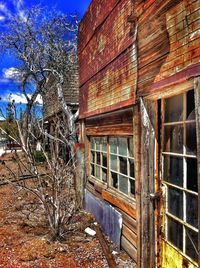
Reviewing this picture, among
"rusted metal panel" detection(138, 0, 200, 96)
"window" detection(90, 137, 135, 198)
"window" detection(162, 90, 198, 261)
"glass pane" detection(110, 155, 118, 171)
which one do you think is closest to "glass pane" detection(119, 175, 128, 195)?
"window" detection(90, 137, 135, 198)

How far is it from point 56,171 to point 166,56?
301 cm

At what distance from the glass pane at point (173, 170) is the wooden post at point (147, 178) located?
8.3 inches

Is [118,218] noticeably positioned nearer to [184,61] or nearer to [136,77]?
[136,77]

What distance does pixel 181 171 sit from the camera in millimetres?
3115

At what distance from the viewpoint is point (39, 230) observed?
5.69 m

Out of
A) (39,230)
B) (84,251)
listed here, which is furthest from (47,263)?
(39,230)

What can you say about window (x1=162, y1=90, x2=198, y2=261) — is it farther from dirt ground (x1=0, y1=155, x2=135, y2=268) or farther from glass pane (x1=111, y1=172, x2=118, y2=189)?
glass pane (x1=111, y1=172, x2=118, y2=189)

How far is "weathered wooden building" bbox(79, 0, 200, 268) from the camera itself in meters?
2.87

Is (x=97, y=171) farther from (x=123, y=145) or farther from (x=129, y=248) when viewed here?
(x=129, y=248)

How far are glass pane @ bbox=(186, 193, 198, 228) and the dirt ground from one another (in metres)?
1.83

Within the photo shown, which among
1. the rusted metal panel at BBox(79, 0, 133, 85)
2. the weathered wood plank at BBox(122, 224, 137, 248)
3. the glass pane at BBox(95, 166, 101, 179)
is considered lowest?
the weathered wood plank at BBox(122, 224, 137, 248)

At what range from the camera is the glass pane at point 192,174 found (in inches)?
112

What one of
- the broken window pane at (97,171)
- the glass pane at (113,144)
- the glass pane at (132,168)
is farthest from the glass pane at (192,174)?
the broken window pane at (97,171)

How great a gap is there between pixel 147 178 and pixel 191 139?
99 cm
